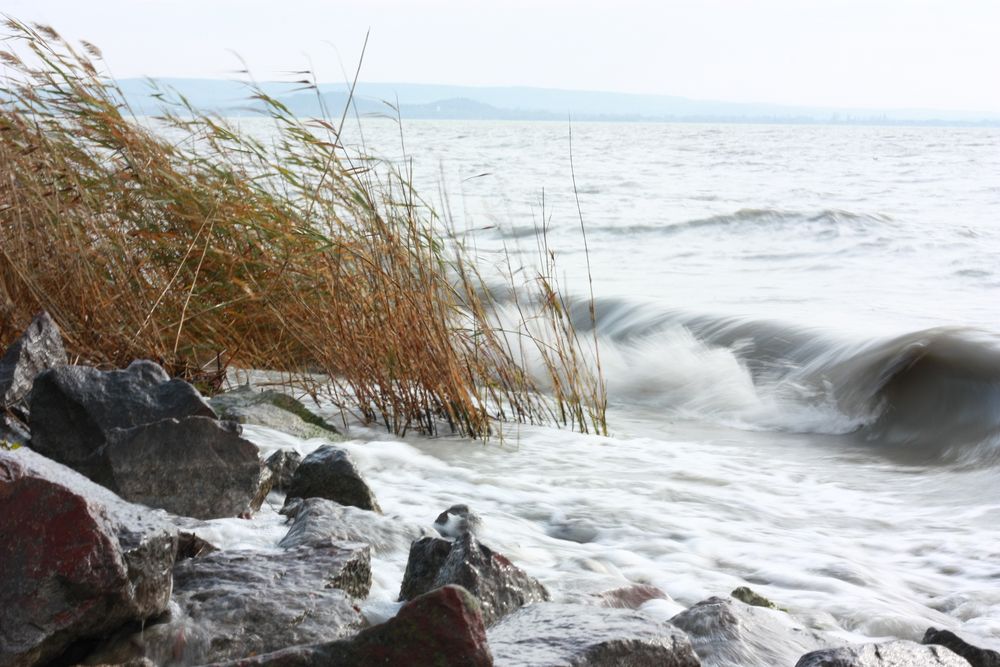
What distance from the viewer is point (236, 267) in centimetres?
471

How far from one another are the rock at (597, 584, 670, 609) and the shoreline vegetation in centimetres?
178

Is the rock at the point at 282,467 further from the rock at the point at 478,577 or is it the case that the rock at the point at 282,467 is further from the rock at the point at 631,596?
the rock at the point at 631,596

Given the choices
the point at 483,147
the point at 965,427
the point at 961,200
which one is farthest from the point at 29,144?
the point at 483,147

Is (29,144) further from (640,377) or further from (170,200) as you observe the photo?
(640,377)

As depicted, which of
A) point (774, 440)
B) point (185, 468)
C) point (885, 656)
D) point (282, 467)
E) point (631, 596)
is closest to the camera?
point (885, 656)

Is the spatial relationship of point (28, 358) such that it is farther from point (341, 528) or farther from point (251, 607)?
point (251, 607)

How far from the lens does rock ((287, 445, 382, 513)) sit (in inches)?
123

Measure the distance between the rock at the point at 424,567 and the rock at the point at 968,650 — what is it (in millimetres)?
1188

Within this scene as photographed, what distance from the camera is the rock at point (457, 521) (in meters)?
3.01

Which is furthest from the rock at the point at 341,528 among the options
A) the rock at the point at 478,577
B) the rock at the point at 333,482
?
the rock at the point at 478,577

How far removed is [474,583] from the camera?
224cm

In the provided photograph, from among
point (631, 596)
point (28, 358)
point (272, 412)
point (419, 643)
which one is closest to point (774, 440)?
point (272, 412)

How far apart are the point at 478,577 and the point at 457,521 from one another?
0.81m

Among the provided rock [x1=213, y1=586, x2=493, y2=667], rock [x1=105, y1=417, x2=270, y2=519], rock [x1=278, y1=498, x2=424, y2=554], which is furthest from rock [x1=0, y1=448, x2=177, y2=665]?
rock [x1=105, y1=417, x2=270, y2=519]
